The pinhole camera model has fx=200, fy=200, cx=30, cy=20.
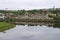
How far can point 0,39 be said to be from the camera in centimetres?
2283

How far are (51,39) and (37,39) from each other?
64.7 inches

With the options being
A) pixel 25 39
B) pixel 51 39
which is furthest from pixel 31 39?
pixel 51 39

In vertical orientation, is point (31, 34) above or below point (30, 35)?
below

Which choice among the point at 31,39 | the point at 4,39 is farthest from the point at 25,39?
the point at 4,39

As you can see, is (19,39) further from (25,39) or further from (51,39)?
(51,39)

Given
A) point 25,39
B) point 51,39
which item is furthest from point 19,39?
point 51,39

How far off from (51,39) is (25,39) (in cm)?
306

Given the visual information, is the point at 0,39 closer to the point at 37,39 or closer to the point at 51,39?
the point at 37,39

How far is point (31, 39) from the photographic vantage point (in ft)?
78.0

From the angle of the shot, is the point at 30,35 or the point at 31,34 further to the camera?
the point at 31,34

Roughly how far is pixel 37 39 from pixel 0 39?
4.32 metres

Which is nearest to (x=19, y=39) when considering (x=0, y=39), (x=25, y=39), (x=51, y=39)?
(x=25, y=39)

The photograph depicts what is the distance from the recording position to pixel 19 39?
23469mm

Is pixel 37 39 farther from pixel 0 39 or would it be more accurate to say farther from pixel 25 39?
pixel 0 39
